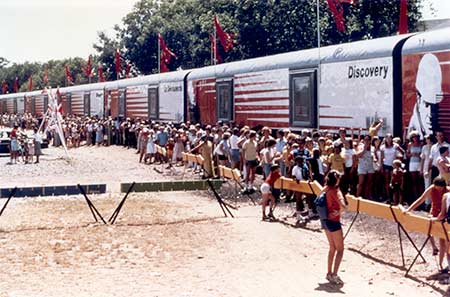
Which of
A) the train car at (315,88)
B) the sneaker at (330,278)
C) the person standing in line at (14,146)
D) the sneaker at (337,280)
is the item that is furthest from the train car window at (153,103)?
the sneaker at (337,280)

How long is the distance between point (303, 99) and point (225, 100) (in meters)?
6.76

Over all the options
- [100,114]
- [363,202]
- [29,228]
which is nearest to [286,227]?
[363,202]

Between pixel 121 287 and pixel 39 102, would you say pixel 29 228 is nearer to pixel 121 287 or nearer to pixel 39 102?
pixel 121 287

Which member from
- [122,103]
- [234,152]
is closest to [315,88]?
[234,152]

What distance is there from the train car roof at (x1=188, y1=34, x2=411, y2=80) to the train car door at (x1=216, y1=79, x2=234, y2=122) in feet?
1.08

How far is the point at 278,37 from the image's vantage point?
50875 mm

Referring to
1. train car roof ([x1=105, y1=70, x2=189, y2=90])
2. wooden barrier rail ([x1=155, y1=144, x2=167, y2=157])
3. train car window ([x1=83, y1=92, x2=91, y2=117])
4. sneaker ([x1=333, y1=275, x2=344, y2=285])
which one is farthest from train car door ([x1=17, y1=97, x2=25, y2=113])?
sneaker ([x1=333, y1=275, x2=344, y2=285])

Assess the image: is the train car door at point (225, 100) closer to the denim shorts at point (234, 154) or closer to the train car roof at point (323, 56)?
the train car roof at point (323, 56)

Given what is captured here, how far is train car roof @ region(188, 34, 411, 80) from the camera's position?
1844cm

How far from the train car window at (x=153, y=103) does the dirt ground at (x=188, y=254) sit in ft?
60.7

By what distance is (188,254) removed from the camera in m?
12.9

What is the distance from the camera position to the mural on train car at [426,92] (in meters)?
16.1

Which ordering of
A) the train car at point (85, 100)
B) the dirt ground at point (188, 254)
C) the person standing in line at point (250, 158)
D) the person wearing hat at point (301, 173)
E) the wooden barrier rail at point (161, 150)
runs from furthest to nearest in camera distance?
1. the train car at point (85, 100)
2. the wooden barrier rail at point (161, 150)
3. the person standing in line at point (250, 158)
4. the person wearing hat at point (301, 173)
5. the dirt ground at point (188, 254)

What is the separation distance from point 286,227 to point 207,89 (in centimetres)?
1578
